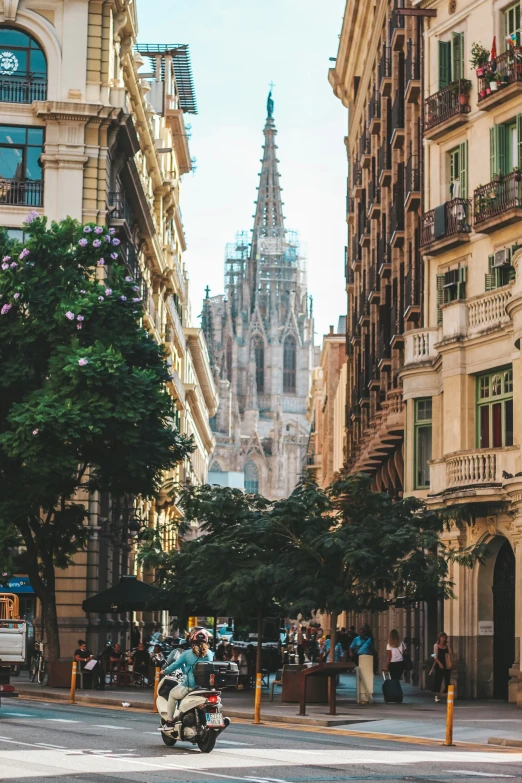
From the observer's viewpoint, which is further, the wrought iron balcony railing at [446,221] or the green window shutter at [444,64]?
the green window shutter at [444,64]

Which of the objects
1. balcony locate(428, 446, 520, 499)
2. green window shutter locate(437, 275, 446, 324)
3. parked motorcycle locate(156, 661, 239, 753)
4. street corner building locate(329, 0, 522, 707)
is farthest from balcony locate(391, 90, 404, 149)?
parked motorcycle locate(156, 661, 239, 753)

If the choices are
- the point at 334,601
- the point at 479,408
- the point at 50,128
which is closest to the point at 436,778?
the point at 334,601

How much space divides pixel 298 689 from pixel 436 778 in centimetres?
1512

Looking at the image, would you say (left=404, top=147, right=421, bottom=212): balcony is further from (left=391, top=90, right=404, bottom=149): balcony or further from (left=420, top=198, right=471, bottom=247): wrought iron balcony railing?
(left=420, top=198, right=471, bottom=247): wrought iron balcony railing

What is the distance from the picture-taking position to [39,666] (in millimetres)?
38156

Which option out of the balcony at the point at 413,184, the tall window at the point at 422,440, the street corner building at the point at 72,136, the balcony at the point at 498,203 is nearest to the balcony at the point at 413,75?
the balcony at the point at 413,184

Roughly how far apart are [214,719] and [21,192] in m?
29.0

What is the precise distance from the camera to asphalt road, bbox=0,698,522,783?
15.3 m

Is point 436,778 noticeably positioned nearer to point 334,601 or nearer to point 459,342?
point 334,601

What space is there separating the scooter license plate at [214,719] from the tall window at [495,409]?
15138 millimetres

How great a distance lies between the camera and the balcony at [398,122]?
44219mm

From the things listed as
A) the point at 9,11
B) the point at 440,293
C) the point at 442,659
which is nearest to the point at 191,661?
the point at 442,659

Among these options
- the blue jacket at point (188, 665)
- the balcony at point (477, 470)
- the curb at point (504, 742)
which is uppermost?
the balcony at point (477, 470)

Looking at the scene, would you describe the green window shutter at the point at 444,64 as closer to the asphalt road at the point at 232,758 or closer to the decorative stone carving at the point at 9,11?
the decorative stone carving at the point at 9,11
